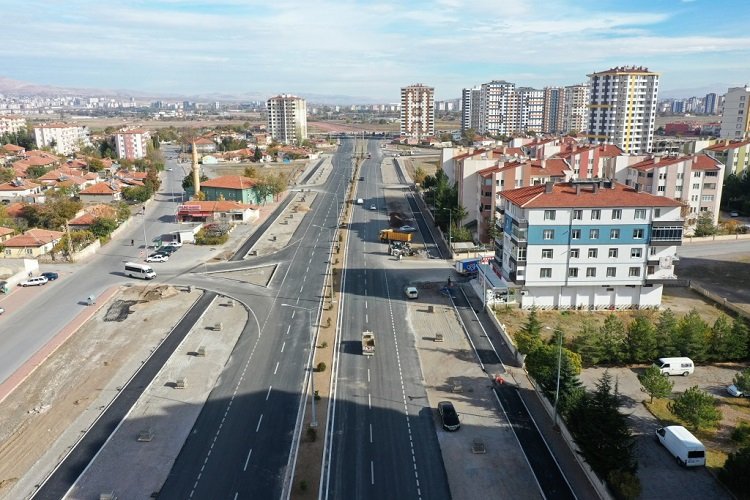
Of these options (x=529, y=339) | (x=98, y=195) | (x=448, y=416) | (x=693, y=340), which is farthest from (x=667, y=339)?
(x=98, y=195)

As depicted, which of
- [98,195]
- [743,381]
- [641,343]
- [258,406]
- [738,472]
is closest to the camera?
[738,472]

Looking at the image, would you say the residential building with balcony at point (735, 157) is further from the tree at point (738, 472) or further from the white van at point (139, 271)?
the white van at point (139, 271)

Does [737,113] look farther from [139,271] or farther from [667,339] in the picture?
[139,271]

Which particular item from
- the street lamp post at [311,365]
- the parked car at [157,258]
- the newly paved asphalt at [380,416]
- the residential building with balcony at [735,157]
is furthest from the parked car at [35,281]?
the residential building with balcony at [735,157]

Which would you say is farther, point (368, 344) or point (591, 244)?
point (591, 244)

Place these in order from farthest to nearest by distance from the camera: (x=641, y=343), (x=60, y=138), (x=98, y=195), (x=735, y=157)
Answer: (x=60, y=138) < (x=98, y=195) < (x=735, y=157) < (x=641, y=343)

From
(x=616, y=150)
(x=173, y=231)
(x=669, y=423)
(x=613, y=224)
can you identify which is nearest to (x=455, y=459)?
(x=669, y=423)

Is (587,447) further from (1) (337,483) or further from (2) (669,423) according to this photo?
(1) (337,483)

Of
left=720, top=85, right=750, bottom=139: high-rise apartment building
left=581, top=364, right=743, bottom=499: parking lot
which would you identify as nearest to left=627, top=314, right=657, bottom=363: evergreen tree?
left=581, top=364, right=743, bottom=499: parking lot
